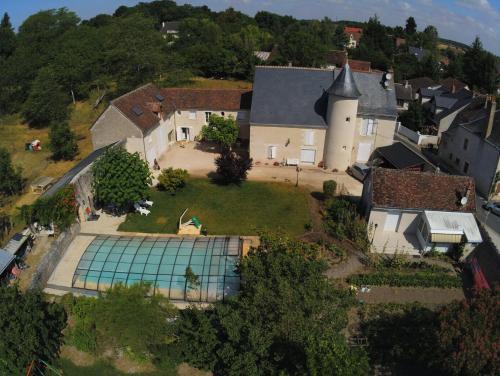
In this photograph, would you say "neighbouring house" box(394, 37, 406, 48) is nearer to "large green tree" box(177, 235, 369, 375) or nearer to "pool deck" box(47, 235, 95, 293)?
"pool deck" box(47, 235, 95, 293)

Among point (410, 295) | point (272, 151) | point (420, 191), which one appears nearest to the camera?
point (410, 295)

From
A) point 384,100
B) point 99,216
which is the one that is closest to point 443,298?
point 384,100

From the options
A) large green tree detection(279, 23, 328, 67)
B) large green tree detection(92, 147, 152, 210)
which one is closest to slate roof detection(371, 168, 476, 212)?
large green tree detection(92, 147, 152, 210)

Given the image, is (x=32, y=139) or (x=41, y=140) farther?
(x=32, y=139)

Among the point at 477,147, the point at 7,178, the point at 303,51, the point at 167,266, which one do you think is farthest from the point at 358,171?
the point at 303,51

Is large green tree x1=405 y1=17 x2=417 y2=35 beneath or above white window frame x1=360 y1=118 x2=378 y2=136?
above

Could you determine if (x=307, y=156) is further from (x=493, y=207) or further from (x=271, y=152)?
(x=493, y=207)

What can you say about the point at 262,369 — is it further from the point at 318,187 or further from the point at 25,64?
the point at 25,64
